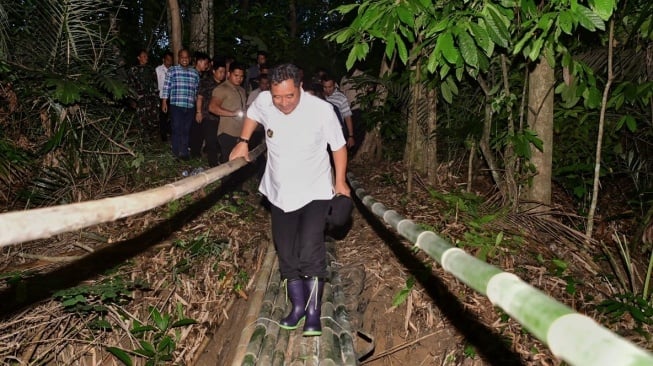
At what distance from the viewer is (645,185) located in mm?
5707

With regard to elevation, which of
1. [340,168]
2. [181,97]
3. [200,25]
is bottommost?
[340,168]

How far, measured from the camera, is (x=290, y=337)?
3367mm

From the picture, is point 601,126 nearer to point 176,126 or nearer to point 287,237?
point 287,237

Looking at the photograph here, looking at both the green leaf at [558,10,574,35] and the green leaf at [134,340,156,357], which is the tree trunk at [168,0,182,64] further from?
the green leaf at [558,10,574,35]

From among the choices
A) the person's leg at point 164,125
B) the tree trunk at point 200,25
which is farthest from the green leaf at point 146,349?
the tree trunk at point 200,25

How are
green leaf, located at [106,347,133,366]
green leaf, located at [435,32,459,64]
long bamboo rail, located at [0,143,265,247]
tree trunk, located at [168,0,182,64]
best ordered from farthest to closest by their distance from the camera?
tree trunk, located at [168,0,182,64] < green leaf, located at [106,347,133,366] < green leaf, located at [435,32,459,64] < long bamboo rail, located at [0,143,265,247]

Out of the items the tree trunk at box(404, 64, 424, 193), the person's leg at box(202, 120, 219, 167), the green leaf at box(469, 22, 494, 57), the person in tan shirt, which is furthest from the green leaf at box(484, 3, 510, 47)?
the person's leg at box(202, 120, 219, 167)

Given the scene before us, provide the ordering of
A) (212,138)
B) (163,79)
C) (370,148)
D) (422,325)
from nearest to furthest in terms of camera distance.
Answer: (422,325)
(212,138)
(163,79)
(370,148)

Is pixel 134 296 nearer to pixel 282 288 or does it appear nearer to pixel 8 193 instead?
pixel 282 288

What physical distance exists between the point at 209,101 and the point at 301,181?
384 cm

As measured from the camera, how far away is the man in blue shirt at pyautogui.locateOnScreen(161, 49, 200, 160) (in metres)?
7.04

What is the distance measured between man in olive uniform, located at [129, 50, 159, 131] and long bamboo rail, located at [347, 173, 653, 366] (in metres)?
8.24

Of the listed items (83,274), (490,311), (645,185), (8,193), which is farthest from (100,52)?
(645,185)

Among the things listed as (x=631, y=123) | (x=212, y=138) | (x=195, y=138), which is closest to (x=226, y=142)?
(x=212, y=138)
